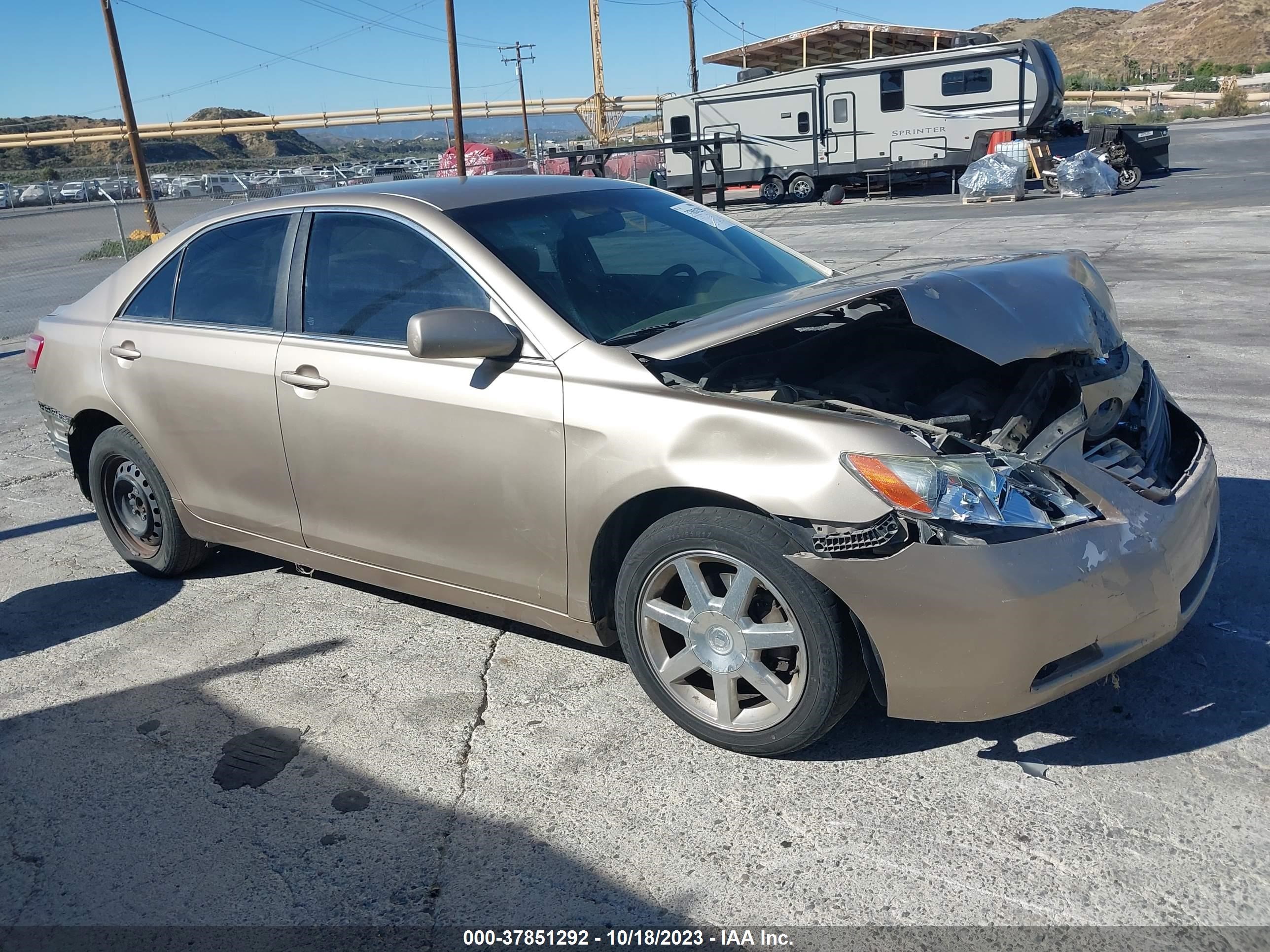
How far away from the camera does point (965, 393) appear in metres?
3.49

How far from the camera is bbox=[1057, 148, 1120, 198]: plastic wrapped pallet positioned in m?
21.9

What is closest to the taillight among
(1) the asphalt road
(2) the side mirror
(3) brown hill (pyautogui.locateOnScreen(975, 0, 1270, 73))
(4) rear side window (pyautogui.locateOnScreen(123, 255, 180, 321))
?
(4) rear side window (pyautogui.locateOnScreen(123, 255, 180, 321))

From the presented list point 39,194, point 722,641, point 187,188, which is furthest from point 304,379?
point 39,194

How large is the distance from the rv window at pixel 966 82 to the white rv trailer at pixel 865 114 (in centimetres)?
2

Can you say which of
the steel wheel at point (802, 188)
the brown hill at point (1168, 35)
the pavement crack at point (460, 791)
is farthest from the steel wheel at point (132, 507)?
the brown hill at point (1168, 35)

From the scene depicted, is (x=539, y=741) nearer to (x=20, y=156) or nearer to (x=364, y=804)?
(x=364, y=804)

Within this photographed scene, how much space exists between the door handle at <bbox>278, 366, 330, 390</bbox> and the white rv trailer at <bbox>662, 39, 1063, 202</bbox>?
2251 centimetres

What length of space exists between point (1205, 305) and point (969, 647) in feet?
26.9

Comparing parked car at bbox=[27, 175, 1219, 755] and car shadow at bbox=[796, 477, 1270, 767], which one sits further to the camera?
car shadow at bbox=[796, 477, 1270, 767]

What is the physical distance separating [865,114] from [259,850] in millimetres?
27129

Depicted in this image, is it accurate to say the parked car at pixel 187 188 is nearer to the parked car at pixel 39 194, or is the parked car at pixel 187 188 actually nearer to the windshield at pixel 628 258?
the parked car at pixel 39 194

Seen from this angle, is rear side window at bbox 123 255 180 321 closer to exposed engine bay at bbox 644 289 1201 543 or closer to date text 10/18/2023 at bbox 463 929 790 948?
exposed engine bay at bbox 644 289 1201 543

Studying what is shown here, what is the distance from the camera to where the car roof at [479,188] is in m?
3.97

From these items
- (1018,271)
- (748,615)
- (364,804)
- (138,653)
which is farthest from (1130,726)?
(138,653)
